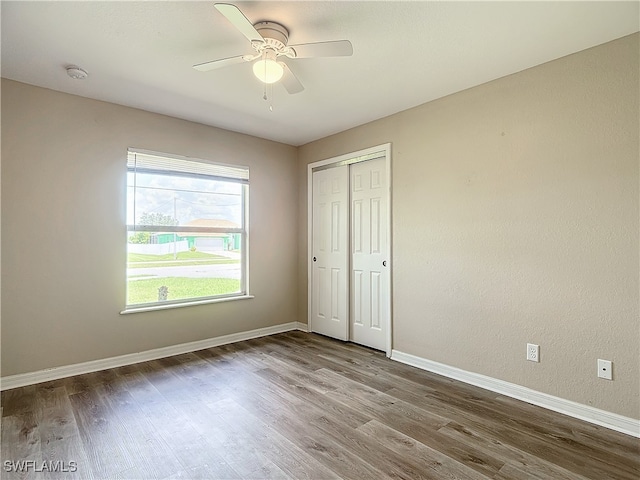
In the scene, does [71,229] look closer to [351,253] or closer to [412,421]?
[351,253]

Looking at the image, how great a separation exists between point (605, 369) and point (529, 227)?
1045mm

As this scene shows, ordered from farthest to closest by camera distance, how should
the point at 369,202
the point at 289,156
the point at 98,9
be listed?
the point at 289,156 → the point at 369,202 → the point at 98,9

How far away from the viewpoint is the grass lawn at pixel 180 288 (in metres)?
3.38

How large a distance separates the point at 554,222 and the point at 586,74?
40.2 inches

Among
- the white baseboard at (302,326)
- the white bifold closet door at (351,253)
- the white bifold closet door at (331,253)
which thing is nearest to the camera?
the white bifold closet door at (351,253)

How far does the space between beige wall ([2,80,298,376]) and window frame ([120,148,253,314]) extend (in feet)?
0.23

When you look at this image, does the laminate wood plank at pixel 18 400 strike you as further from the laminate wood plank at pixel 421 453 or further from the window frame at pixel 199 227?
the laminate wood plank at pixel 421 453

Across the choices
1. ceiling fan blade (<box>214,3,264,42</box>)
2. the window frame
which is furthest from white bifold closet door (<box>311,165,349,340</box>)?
ceiling fan blade (<box>214,3,264,42</box>)

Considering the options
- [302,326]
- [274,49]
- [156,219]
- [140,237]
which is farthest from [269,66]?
[302,326]

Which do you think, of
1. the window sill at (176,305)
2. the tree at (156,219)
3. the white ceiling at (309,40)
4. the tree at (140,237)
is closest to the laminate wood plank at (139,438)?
the window sill at (176,305)

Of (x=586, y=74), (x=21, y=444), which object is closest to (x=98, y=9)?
(x=21, y=444)

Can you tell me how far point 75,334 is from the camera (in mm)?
2977

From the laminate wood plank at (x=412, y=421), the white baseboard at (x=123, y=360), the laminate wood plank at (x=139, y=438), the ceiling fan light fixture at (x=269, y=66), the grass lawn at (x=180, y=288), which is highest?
the ceiling fan light fixture at (x=269, y=66)

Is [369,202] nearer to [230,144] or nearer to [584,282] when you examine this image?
[230,144]
